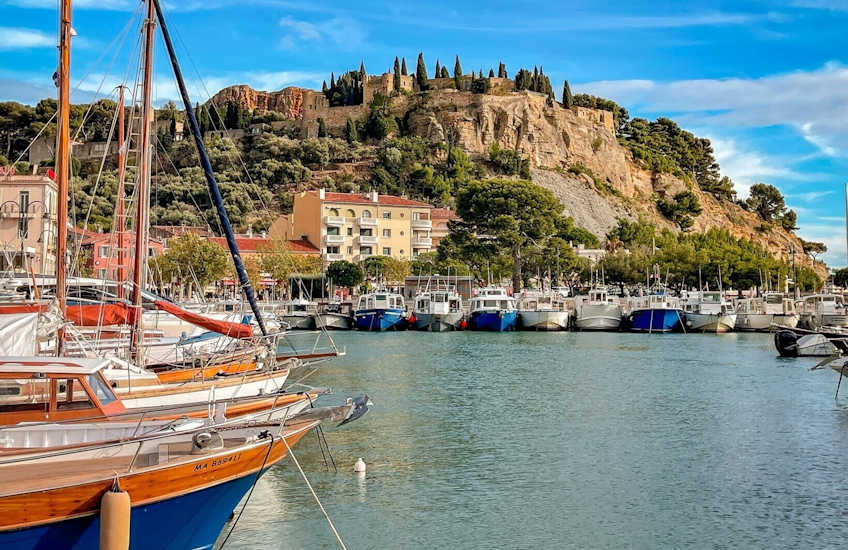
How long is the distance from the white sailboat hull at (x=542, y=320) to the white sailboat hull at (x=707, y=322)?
952 cm

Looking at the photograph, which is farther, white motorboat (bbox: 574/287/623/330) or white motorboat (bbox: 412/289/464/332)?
white motorboat (bbox: 574/287/623/330)

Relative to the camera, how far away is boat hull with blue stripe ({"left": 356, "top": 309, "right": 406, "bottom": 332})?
243 ft

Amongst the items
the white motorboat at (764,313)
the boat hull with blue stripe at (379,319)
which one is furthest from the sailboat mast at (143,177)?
the white motorboat at (764,313)

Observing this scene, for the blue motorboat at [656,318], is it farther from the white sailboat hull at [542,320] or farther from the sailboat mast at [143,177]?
the sailboat mast at [143,177]

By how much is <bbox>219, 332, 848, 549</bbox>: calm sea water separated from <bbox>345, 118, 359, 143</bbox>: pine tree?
350ft

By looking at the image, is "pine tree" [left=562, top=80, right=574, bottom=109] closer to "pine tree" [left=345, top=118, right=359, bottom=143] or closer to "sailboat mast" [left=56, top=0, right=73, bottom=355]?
"pine tree" [left=345, top=118, right=359, bottom=143]

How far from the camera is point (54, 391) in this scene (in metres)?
14.4

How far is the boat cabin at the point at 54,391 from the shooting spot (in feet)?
42.0

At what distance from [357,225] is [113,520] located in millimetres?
96810

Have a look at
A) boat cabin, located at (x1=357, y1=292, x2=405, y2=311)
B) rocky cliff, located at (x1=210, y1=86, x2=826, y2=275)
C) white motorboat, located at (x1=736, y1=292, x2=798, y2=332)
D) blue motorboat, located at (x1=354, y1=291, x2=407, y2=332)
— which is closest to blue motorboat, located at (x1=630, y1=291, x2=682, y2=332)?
white motorboat, located at (x1=736, y1=292, x2=798, y2=332)

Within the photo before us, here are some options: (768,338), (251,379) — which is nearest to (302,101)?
(768,338)

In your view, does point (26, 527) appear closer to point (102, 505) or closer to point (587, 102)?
point (102, 505)

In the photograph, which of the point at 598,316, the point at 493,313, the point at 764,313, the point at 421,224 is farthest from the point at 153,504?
the point at 421,224

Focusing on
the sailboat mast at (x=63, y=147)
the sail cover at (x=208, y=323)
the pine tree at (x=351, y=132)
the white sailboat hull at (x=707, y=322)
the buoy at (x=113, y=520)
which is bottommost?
the buoy at (x=113, y=520)
